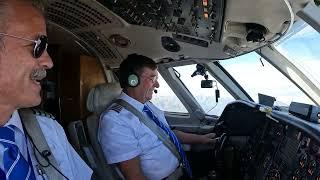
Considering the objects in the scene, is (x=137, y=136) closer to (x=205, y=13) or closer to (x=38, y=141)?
(x=205, y=13)

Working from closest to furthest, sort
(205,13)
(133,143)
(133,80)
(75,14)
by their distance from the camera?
1. (205,13)
2. (133,143)
3. (133,80)
4. (75,14)

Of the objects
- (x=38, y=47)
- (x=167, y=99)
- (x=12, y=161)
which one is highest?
(x=38, y=47)

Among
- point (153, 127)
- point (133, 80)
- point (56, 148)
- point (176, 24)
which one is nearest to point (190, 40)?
point (176, 24)

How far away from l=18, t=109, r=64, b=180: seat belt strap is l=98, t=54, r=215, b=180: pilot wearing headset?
91 cm

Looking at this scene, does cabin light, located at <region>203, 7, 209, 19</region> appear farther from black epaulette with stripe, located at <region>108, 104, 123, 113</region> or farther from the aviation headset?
black epaulette with stripe, located at <region>108, 104, 123, 113</region>

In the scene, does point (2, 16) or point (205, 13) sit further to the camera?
point (205, 13)

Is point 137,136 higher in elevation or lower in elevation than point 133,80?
lower

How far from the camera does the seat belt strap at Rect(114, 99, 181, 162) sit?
2.46 m

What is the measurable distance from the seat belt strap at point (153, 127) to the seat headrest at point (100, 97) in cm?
17

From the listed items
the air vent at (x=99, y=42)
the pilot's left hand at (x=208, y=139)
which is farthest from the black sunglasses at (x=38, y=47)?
the air vent at (x=99, y=42)

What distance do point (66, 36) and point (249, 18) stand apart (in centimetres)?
211

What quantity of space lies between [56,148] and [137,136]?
97 centimetres

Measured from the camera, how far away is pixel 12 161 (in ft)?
3.91

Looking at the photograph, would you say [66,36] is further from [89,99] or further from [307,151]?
[307,151]
